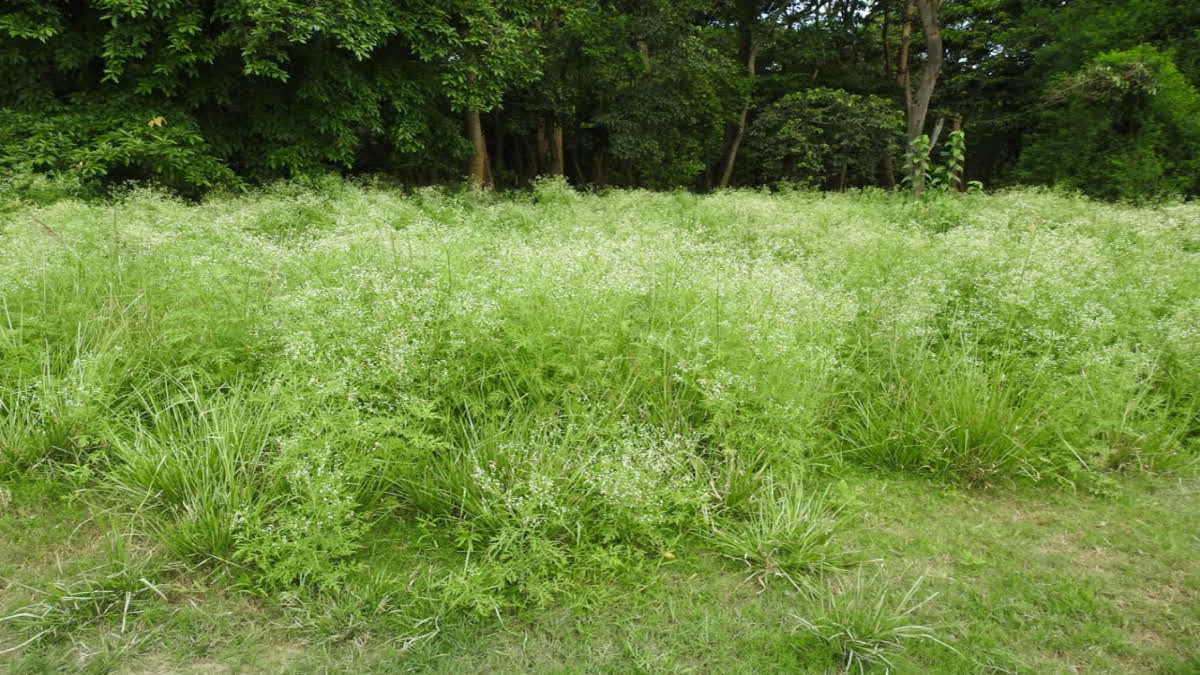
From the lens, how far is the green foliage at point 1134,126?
12.8 m

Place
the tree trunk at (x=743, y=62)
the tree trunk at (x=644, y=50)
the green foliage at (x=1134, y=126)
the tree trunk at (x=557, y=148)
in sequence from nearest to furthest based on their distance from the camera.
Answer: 1. the green foliage at (x=1134, y=126)
2. the tree trunk at (x=644, y=50)
3. the tree trunk at (x=557, y=148)
4. the tree trunk at (x=743, y=62)

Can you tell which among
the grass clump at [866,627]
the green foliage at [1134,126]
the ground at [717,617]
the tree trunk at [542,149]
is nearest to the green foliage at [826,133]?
the green foliage at [1134,126]

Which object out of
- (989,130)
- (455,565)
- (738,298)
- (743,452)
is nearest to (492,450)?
(455,565)

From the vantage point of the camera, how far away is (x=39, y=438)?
3379 mm

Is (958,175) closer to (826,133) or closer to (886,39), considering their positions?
(826,133)

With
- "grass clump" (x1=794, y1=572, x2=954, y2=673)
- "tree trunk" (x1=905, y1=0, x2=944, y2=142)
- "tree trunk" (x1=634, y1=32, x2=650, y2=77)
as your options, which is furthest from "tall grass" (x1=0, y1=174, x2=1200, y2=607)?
"tree trunk" (x1=634, y1=32, x2=650, y2=77)

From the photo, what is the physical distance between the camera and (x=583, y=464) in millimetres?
3039

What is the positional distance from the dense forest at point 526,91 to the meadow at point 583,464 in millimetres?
6473

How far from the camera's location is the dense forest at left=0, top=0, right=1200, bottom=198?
9.94 m

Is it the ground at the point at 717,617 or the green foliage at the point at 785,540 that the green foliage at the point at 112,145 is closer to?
the ground at the point at 717,617

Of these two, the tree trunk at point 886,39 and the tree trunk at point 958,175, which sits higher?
the tree trunk at point 886,39

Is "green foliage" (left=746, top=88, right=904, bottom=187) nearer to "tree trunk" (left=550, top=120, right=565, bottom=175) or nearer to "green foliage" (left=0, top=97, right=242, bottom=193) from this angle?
"tree trunk" (left=550, top=120, right=565, bottom=175)

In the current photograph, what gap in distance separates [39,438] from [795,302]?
5067mm

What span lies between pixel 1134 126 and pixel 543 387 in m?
17.1
